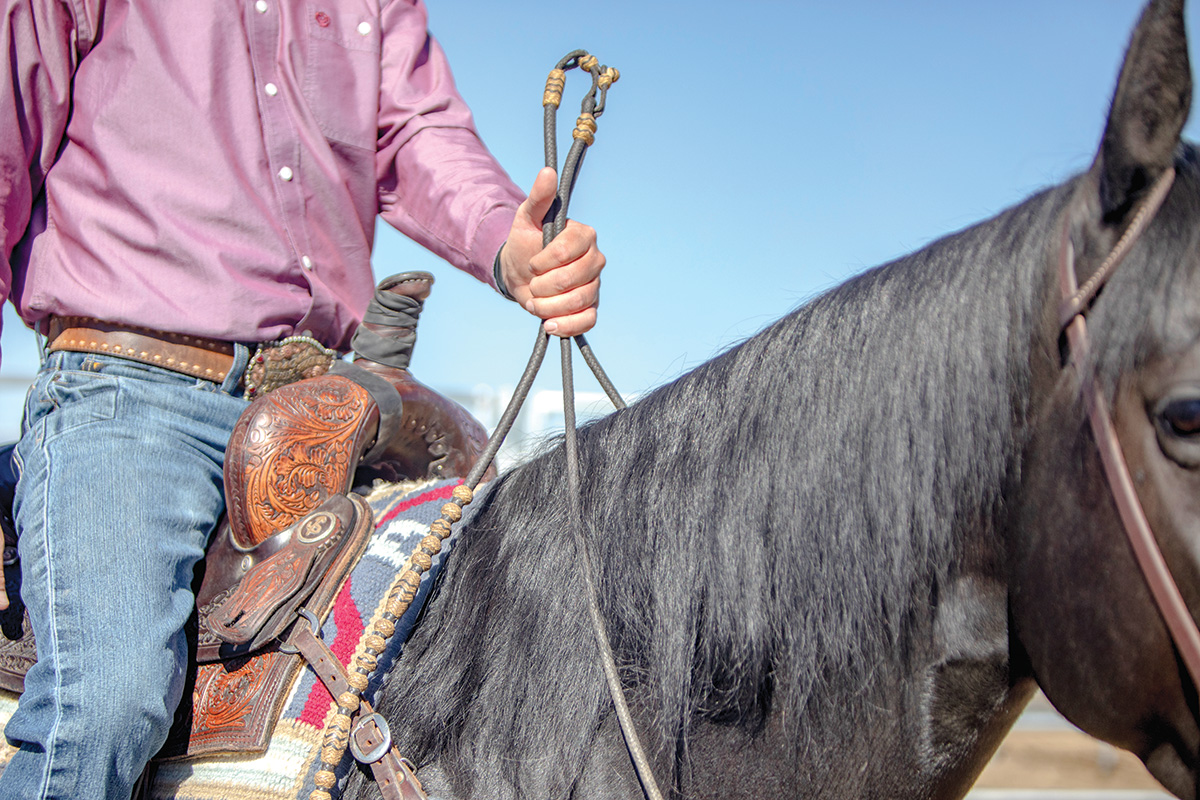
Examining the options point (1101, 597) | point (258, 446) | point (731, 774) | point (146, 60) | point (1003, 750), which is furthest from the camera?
point (1003, 750)

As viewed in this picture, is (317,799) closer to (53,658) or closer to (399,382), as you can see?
(53,658)

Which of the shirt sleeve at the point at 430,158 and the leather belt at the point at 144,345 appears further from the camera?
the shirt sleeve at the point at 430,158

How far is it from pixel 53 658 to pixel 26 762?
0.16 m

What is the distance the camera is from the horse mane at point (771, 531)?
3.11 feet

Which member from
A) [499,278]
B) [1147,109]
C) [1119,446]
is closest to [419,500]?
[499,278]

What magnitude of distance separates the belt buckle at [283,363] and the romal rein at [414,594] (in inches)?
21.0

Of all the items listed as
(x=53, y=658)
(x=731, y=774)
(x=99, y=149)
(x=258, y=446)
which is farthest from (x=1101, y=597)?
(x=99, y=149)

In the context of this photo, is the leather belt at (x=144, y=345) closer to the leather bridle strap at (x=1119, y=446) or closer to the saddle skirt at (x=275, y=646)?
the saddle skirt at (x=275, y=646)

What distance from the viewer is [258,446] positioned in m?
1.42

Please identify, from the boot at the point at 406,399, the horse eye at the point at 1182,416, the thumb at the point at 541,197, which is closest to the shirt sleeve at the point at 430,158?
the boot at the point at 406,399

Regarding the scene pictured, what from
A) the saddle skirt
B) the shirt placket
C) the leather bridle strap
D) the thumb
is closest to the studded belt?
the shirt placket

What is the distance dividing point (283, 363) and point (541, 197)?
68cm

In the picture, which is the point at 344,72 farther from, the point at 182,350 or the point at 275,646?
the point at 275,646

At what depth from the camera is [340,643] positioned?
126cm
